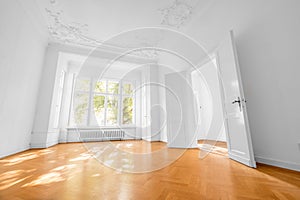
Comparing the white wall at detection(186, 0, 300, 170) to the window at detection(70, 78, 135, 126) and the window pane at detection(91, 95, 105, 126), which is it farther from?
the window pane at detection(91, 95, 105, 126)

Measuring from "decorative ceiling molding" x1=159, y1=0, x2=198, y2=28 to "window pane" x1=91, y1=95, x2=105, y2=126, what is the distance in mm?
3500

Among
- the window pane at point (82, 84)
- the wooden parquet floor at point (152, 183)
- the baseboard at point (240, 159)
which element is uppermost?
the window pane at point (82, 84)

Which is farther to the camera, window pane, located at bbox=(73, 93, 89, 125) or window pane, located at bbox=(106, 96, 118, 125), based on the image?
window pane, located at bbox=(106, 96, 118, 125)

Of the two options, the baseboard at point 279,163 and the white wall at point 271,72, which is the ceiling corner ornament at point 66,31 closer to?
the white wall at point 271,72

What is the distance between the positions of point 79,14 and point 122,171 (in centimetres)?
334

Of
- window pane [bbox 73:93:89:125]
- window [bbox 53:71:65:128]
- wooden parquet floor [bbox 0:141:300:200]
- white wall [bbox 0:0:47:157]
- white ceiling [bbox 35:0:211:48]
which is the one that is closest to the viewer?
wooden parquet floor [bbox 0:141:300:200]

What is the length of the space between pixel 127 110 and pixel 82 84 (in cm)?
200

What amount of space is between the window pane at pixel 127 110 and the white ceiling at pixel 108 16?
247cm

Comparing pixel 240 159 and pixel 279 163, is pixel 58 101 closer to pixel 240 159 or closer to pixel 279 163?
pixel 240 159

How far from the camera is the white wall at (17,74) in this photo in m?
1.98

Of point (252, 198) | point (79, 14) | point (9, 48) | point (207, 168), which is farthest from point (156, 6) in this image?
point (252, 198)

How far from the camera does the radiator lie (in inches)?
166

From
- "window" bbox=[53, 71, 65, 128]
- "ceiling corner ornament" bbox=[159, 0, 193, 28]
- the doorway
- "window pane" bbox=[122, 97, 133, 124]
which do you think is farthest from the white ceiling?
"window pane" bbox=[122, 97, 133, 124]

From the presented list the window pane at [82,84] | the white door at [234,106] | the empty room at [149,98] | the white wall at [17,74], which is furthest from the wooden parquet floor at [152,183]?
the window pane at [82,84]
